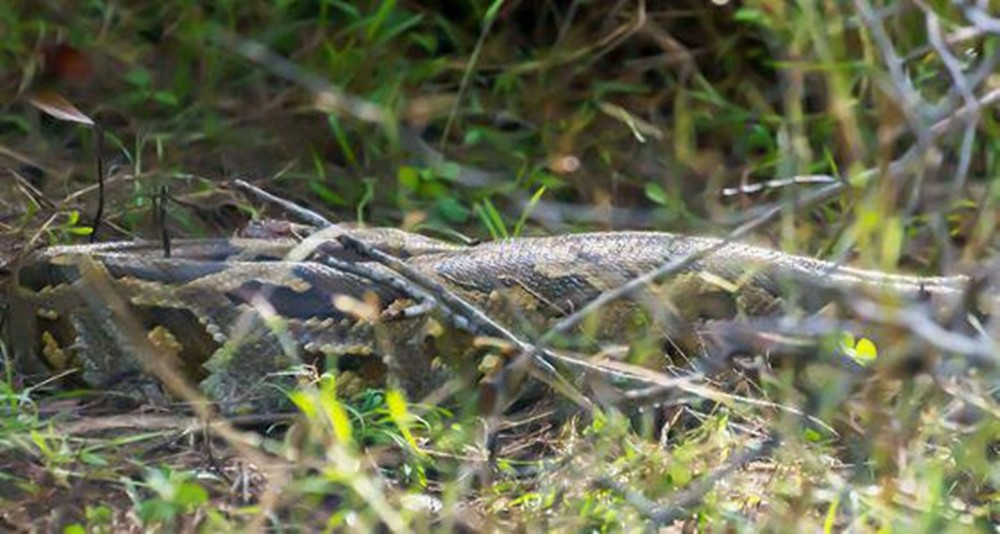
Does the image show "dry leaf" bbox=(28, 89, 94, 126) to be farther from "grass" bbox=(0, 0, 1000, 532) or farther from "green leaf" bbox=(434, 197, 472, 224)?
"green leaf" bbox=(434, 197, 472, 224)


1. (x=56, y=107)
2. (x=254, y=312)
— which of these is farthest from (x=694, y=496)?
(x=56, y=107)

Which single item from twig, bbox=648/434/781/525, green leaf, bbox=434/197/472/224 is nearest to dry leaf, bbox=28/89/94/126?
twig, bbox=648/434/781/525

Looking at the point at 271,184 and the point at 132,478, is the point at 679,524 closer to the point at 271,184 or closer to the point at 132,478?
the point at 132,478

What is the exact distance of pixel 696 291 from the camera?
4.85 metres

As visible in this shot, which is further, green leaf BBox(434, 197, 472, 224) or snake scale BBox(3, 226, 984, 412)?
green leaf BBox(434, 197, 472, 224)

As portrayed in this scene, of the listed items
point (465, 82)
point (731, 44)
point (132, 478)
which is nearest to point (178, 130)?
point (465, 82)

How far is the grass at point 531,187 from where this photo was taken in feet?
11.9

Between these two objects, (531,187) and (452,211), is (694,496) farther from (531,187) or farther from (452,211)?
(531,187)

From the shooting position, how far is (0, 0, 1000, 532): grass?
11.9 feet

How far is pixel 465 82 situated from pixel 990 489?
9.72 ft

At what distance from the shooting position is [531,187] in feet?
20.6

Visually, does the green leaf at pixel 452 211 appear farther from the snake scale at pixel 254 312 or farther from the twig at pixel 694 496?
the twig at pixel 694 496

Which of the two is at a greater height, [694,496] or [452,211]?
[694,496]

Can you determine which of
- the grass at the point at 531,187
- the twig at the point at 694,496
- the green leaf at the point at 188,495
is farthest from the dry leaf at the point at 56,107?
the twig at the point at 694,496
